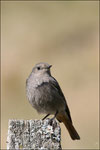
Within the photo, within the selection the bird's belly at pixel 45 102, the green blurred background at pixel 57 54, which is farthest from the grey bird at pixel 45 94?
the green blurred background at pixel 57 54

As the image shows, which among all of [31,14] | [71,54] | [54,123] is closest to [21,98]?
[71,54]

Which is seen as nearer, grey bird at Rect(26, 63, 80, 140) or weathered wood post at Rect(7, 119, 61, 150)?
weathered wood post at Rect(7, 119, 61, 150)

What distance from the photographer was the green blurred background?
1470 cm

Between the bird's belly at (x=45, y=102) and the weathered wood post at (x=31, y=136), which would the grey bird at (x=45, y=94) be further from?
the weathered wood post at (x=31, y=136)

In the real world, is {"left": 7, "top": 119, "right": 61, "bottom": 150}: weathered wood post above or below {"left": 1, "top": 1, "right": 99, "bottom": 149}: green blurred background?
below

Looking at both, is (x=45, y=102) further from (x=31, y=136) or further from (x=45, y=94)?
(x=31, y=136)

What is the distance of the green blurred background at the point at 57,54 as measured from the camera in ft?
48.2

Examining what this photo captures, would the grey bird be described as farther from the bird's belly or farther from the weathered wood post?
the weathered wood post

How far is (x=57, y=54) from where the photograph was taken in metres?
20.4

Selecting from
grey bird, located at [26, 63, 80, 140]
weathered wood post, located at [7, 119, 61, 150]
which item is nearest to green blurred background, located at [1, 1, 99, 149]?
grey bird, located at [26, 63, 80, 140]

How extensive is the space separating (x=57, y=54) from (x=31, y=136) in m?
15.8

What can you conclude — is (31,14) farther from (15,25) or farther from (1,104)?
(1,104)

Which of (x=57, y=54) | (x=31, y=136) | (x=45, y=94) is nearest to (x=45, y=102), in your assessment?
(x=45, y=94)

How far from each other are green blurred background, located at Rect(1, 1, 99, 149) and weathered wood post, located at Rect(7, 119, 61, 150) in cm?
546
